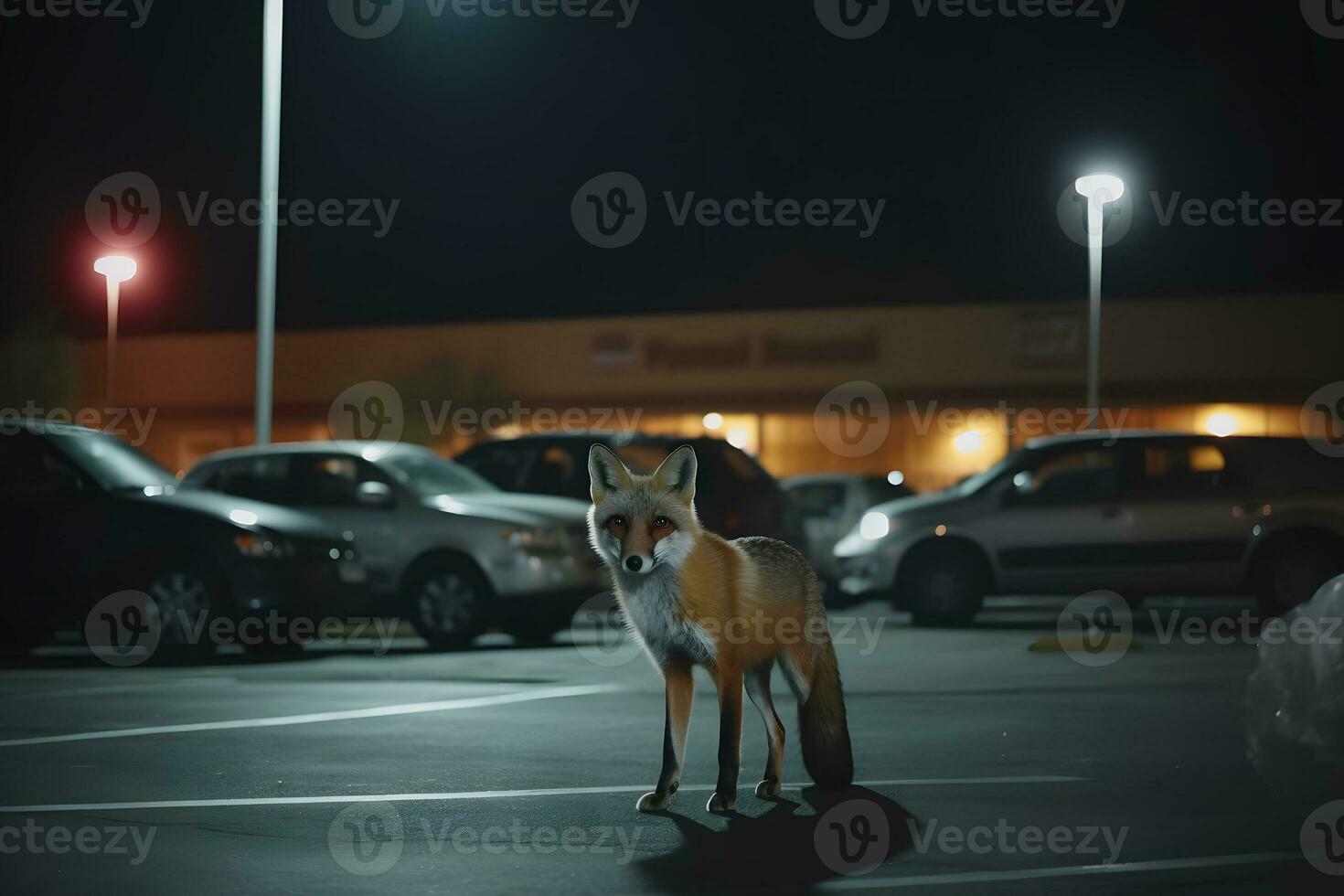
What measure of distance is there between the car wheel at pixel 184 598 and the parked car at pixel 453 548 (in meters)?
1.64

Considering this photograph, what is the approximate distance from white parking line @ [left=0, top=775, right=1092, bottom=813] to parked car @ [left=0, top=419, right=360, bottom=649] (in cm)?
695

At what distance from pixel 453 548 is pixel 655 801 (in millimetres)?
8700

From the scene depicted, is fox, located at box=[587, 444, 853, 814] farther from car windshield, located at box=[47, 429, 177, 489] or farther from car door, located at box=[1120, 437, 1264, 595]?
car door, located at box=[1120, 437, 1264, 595]

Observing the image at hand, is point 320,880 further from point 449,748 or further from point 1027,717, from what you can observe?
point 1027,717

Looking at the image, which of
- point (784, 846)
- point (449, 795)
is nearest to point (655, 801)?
point (784, 846)

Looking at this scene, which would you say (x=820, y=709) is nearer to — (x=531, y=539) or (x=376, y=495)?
(x=531, y=539)

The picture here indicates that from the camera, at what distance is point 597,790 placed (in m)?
7.61

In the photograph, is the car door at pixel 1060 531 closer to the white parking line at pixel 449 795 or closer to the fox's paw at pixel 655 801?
the white parking line at pixel 449 795

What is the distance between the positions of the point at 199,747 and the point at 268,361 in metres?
11.4

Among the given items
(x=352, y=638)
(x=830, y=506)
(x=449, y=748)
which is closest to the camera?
(x=449, y=748)

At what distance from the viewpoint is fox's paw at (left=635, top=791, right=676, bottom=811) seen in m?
6.98

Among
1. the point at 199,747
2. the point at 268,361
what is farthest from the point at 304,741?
the point at 268,361

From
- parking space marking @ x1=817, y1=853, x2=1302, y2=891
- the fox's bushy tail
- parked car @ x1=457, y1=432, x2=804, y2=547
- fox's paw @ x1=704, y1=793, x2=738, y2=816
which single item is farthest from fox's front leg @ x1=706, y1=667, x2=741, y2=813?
parked car @ x1=457, y1=432, x2=804, y2=547

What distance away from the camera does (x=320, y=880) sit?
581 centimetres
